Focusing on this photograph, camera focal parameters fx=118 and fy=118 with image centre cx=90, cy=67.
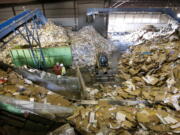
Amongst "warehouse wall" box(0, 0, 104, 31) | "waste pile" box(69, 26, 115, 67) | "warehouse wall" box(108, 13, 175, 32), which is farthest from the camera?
"warehouse wall" box(108, 13, 175, 32)

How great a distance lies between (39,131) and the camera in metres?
2.90

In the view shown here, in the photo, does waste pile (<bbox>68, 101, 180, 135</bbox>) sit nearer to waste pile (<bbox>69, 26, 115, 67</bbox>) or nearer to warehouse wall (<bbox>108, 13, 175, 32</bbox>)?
waste pile (<bbox>69, 26, 115, 67</bbox>)

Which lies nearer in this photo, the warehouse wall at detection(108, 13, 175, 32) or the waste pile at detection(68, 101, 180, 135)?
the waste pile at detection(68, 101, 180, 135)

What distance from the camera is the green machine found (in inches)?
238

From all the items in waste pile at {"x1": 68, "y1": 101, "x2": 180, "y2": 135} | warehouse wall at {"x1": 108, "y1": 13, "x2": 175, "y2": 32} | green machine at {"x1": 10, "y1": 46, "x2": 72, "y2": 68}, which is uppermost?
warehouse wall at {"x1": 108, "y1": 13, "x2": 175, "y2": 32}

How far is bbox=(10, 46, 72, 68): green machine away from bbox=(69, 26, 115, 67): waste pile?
0.96m

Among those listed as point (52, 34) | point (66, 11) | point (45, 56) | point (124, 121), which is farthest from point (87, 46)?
point (124, 121)

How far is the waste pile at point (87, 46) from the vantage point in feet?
24.1

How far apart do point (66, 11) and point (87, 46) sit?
408cm

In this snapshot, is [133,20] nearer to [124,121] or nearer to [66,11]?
[66,11]

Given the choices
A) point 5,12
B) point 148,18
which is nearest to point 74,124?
point 5,12

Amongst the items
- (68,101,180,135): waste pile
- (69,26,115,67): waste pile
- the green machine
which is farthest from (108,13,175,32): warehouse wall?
(68,101,180,135): waste pile

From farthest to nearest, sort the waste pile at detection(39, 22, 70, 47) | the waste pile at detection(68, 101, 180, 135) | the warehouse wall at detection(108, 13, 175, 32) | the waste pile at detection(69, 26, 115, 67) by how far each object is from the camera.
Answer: the warehouse wall at detection(108, 13, 175, 32) < the waste pile at detection(39, 22, 70, 47) < the waste pile at detection(69, 26, 115, 67) < the waste pile at detection(68, 101, 180, 135)

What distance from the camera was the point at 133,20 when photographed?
1246 cm
